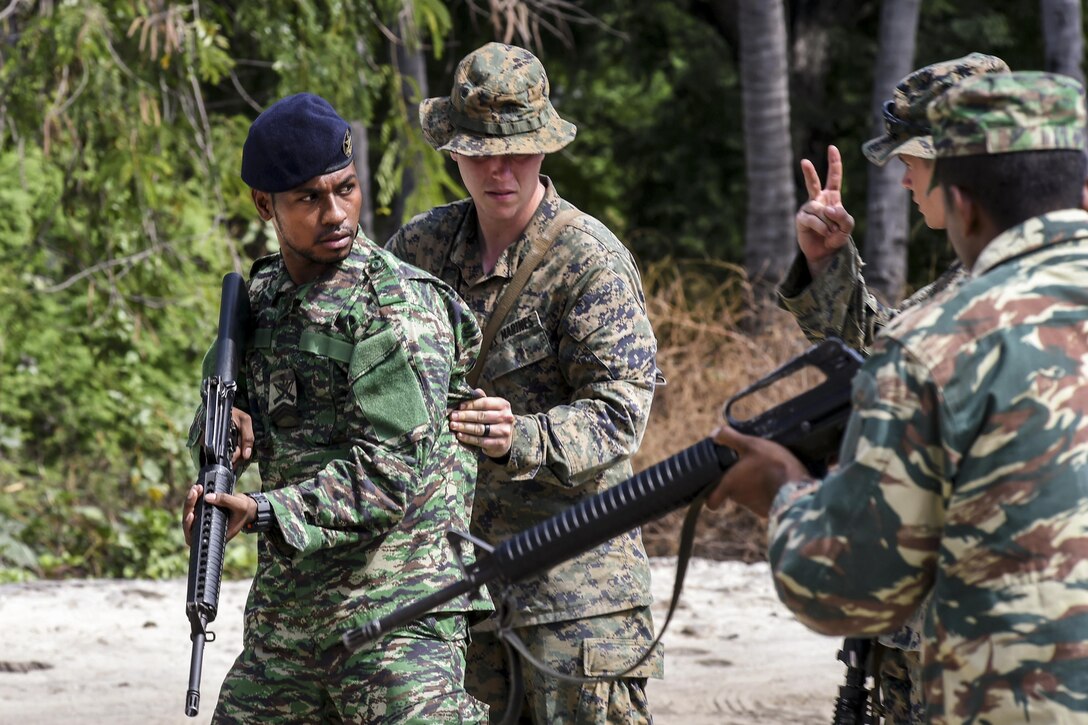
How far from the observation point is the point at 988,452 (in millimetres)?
2275

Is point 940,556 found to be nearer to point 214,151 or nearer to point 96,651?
point 96,651

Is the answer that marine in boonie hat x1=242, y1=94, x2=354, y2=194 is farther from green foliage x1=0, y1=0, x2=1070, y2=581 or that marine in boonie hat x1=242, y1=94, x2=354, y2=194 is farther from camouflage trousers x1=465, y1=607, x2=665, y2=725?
green foliage x1=0, y1=0, x2=1070, y2=581

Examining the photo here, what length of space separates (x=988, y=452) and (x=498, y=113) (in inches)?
87.6

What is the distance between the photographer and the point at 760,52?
12.1 metres

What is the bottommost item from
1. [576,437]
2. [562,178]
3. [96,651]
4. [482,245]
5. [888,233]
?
[96,651]

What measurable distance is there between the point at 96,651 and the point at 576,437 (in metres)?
4.02

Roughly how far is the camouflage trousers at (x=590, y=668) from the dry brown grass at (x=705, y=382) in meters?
5.13

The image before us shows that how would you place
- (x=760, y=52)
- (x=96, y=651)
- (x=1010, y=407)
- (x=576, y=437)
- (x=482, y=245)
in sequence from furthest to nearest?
(x=760, y=52)
(x=96, y=651)
(x=482, y=245)
(x=576, y=437)
(x=1010, y=407)

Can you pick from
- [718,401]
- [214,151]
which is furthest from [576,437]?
[718,401]

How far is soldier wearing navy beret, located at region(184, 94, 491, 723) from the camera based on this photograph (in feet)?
11.2

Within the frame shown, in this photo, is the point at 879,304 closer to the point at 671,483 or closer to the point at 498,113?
the point at 498,113

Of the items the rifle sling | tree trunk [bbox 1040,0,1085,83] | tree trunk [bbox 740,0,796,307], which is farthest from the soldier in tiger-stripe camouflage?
tree trunk [bbox 1040,0,1085,83]

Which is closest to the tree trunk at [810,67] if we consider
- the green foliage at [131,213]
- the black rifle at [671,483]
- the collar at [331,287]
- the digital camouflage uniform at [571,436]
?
the green foliage at [131,213]

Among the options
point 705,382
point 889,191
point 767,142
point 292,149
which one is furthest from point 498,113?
point 889,191
